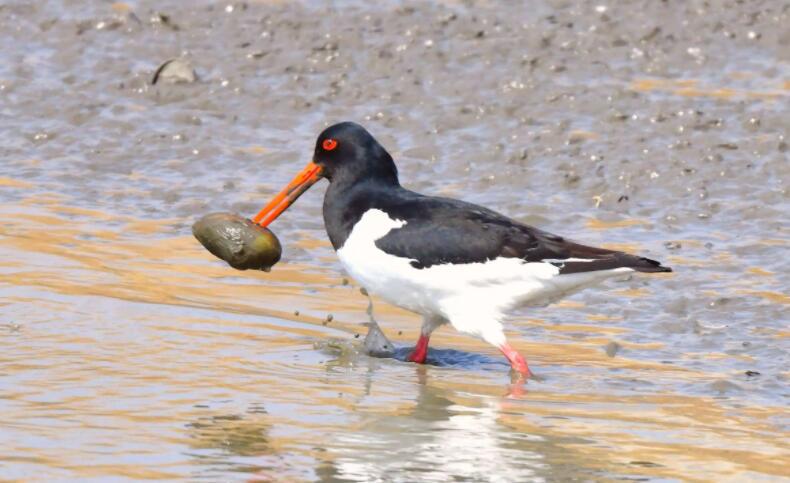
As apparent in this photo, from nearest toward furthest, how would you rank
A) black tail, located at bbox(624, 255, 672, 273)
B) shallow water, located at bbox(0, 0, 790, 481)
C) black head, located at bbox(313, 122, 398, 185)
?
1. shallow water, located at bbox(0, 0, 790, 481)
2. black tail, located at bbox(624, 255, 672, 273)
3. black head, located at bbox(313, 122, 398, 185)

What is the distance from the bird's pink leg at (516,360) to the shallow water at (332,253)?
12 cm

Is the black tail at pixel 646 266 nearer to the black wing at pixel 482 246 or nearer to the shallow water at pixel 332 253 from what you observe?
the black wing at pixel 482 246

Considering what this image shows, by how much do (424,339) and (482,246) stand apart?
541mm

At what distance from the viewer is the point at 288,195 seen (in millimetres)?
7867

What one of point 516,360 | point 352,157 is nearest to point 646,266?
point 516,360

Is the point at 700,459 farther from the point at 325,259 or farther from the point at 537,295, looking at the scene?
the point at 325,259

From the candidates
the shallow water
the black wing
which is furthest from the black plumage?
the shallow water

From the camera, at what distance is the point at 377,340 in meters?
7.37

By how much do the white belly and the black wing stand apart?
31 millimetres

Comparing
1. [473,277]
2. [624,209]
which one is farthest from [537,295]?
[624,209]

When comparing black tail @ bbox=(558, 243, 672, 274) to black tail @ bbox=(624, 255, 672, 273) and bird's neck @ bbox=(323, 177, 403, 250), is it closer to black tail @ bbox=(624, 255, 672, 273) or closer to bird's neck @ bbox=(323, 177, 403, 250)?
black tail @ bbox=(624, 255, 672, 273)

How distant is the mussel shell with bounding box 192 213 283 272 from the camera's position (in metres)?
7.32

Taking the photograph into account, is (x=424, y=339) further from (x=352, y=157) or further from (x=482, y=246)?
(x=352, y=157)

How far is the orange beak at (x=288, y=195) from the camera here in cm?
775
